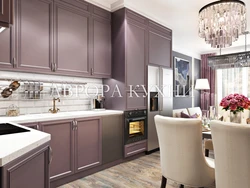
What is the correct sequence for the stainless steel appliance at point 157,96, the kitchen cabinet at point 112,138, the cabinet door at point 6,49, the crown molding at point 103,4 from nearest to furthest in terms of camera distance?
the cabinet door at point 6,49, the kitchen cabinet at point 112,138, the crown molding at point 103,4, the stainless steel appliance at point 157,96

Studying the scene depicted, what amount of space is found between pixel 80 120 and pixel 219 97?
17.8ft

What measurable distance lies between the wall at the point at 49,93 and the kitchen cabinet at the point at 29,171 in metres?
1.59

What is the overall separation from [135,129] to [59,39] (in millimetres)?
2024

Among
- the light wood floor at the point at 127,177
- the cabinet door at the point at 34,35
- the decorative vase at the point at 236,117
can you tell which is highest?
the cabinet door at the point at 34,35

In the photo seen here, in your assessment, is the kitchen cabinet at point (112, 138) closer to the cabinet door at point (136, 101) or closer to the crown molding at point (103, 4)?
the cabinet door at point (136, 101)

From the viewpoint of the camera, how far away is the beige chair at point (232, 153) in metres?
1.30

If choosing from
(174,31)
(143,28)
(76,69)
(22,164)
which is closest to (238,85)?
(174,31)

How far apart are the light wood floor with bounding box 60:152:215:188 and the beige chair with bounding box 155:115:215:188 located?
69 cm

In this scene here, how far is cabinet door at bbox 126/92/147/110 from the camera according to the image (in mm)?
3289

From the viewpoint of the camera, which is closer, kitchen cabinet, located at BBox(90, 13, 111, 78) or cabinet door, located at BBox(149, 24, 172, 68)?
kitchen cabinet, located at BBox(90, 13, 111, 78)

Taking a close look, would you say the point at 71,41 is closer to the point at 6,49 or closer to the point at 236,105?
the point at 6,49

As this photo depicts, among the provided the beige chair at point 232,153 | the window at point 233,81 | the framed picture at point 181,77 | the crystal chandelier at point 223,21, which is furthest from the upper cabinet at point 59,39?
the window at point 233,81

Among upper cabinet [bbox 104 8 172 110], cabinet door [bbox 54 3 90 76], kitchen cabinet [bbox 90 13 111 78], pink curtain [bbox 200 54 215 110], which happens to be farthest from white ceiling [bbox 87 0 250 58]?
pink curtain [bbox 200 54 215 110]

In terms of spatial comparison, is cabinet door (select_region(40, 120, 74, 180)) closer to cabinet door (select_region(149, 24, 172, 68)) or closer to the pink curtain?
cabinet door (select_region(149, 24, 172, 68))
